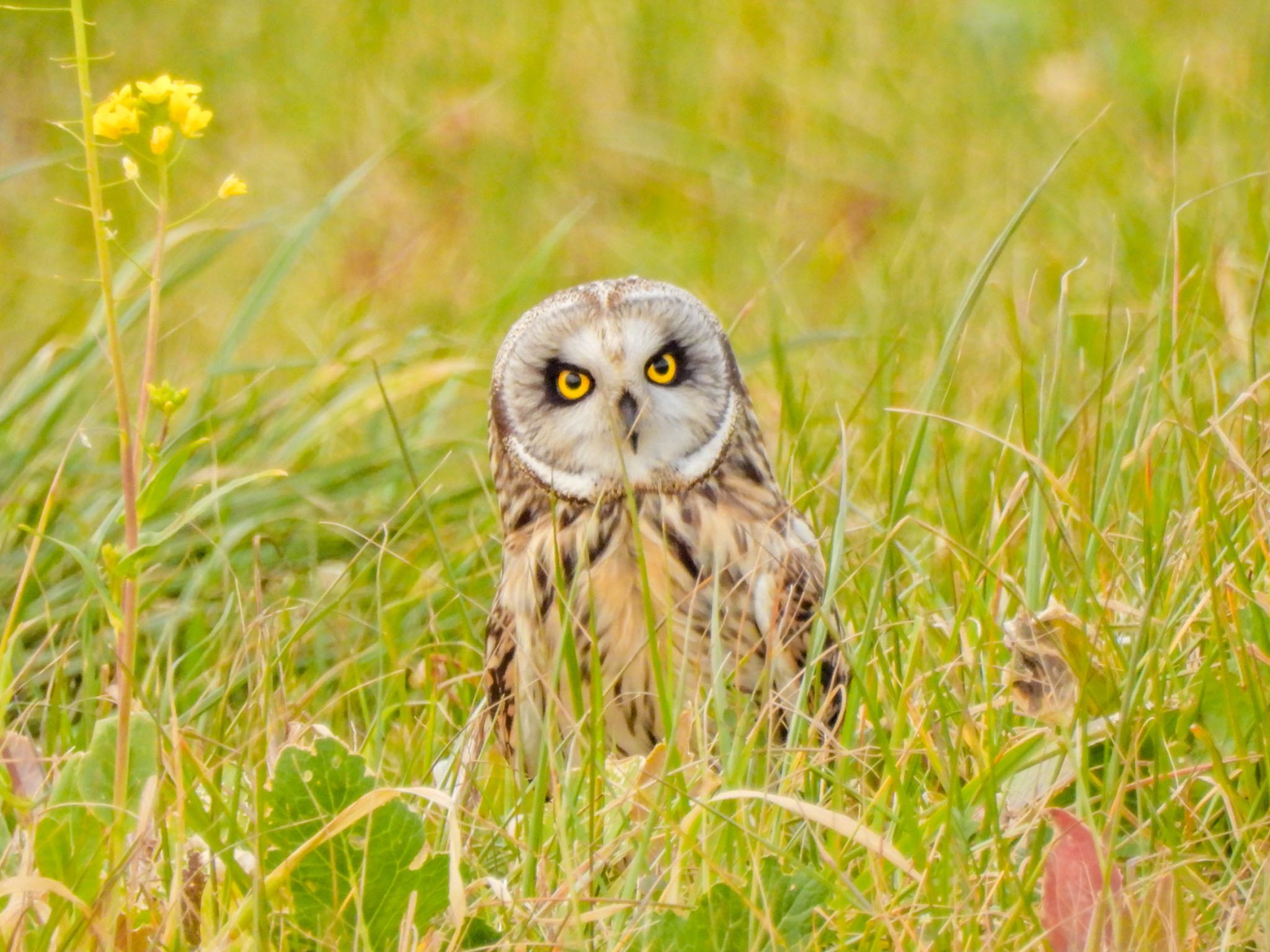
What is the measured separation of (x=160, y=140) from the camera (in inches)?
79.4

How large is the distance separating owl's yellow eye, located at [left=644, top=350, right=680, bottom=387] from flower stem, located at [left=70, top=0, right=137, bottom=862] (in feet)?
3.34

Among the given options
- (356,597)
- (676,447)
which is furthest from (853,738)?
(356,597)

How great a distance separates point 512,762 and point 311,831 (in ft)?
2.58

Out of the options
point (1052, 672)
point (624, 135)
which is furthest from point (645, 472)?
point (624, 135)

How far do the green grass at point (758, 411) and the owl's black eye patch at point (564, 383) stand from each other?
335 millimetres

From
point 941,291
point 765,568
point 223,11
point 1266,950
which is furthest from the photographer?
point 223,11

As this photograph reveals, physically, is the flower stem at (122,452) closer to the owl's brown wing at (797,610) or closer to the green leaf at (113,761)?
the green leaf at (113,761)

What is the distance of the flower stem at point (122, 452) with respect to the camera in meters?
2.01

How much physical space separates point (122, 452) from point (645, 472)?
112 centimetres

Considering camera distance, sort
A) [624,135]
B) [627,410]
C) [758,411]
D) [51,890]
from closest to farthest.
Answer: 1. [51,890]
2. [627,410]
3. [758,411]
4. [624,135]

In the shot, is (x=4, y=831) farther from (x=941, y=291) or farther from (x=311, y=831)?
(x=941, y=291)

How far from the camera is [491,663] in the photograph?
300 centimetres

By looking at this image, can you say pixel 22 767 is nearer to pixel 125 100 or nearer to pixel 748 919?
pixel 125 100

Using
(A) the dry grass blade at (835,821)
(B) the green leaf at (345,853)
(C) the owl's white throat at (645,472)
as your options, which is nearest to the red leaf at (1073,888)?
(A) the dry grass blade at (835,821)
